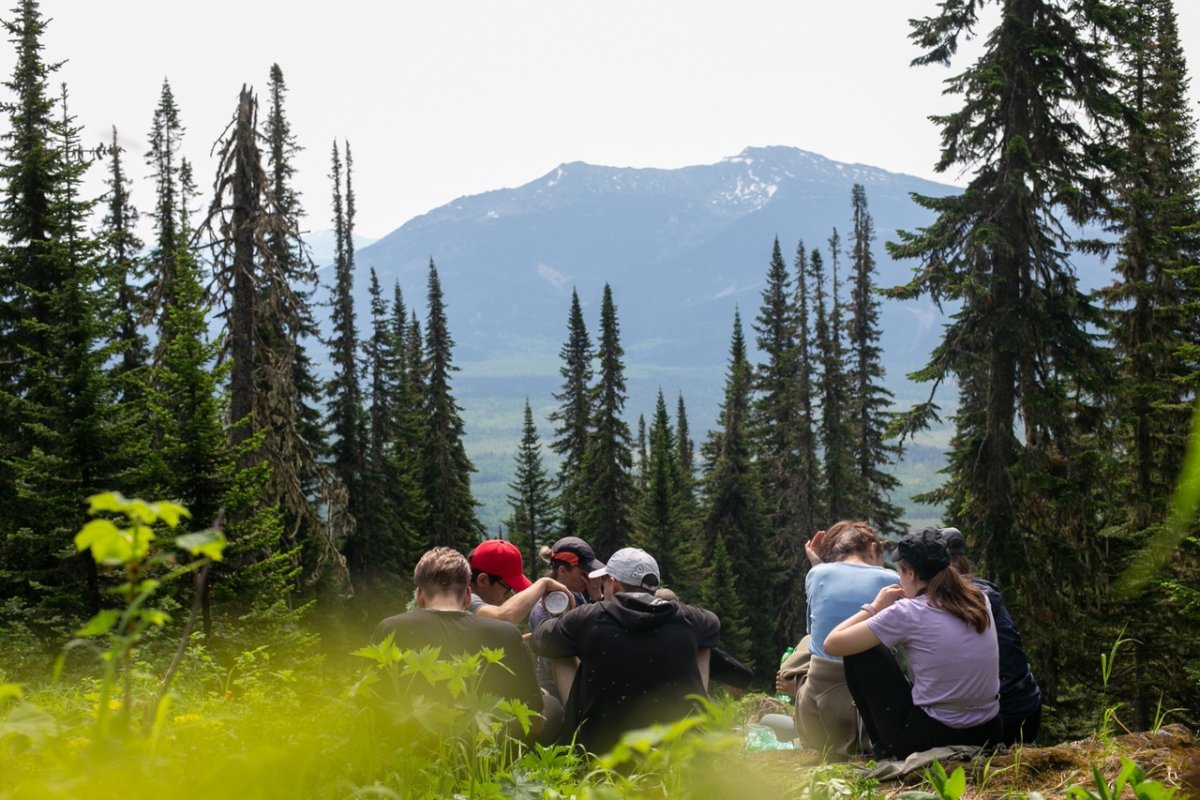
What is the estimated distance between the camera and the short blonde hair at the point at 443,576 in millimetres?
4605

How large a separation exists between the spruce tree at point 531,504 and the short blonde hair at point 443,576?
51574 mm

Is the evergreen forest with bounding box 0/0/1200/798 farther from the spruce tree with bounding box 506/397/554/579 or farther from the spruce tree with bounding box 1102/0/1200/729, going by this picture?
the spruce tree with bounding box 506/397/554/579

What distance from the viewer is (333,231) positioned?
141 ft

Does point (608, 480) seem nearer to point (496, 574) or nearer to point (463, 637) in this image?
point (496, 574)

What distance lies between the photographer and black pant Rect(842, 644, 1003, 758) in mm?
4918

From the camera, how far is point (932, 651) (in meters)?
4.94

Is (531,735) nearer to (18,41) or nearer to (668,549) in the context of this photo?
(18,41)

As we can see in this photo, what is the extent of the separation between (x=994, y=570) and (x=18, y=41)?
77.3ft

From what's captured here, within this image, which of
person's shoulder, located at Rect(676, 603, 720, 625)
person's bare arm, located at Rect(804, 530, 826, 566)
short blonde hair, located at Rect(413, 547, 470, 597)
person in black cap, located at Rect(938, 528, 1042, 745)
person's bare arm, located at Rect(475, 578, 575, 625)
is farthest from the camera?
person's bare arm, located at Rect(804, 530, 826, 566)

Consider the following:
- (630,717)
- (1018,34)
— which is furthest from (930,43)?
(630,717)

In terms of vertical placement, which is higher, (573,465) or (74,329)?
(74,329)

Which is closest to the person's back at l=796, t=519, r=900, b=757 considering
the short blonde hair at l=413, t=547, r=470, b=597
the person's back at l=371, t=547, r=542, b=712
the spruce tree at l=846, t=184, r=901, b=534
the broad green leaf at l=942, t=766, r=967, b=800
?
the person's back at l=371, t=547, r=542, b=712

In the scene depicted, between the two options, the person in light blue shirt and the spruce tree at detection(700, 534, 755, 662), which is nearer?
the person in light blue shirt

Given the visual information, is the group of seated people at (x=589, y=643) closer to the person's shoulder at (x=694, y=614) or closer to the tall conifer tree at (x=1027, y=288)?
the person's shoulder at (x=694, y=614)
